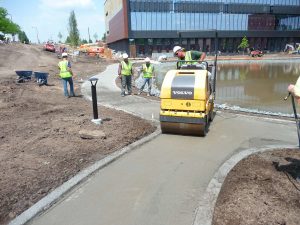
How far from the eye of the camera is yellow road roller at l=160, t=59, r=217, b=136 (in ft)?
23.3

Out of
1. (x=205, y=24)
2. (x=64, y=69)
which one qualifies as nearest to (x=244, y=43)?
(x=205, y=24)

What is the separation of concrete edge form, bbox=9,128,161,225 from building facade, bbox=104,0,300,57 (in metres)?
58.0

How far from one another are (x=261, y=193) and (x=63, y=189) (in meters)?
3.03

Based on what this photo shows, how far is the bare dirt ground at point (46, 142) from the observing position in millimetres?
4938

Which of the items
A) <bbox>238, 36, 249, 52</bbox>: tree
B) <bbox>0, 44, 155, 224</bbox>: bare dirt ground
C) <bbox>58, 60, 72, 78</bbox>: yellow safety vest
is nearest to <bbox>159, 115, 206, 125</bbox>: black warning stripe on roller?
<bbox>0, 44, 155, 224</bbox>: bare dirt ground

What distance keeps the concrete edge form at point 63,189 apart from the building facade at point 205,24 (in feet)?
190

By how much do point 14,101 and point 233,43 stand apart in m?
68.2

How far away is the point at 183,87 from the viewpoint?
717cm

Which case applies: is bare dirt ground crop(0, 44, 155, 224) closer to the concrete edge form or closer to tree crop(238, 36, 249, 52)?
the concrete edge form

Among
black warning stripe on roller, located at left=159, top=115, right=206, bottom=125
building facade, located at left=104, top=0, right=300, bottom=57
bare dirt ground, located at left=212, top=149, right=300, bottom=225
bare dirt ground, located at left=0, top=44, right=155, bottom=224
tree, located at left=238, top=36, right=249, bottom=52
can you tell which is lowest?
bare dirt ground, located at left=212, top=149, right=300, bottom=225

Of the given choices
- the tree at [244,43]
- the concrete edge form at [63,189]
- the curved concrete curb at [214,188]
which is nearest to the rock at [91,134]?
the concrete edge form at [63,189]

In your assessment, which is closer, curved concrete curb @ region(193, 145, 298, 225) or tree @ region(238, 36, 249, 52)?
curved concrete curb @ region(193, 145, 298, 225)

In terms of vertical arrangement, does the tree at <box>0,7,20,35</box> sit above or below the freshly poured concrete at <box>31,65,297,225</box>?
above

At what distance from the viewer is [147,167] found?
5848 millimetres
